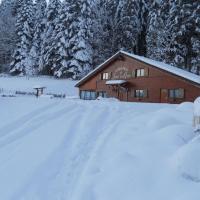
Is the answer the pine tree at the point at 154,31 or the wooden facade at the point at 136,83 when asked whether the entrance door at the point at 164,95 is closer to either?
the wooden facade at the point at 136,83

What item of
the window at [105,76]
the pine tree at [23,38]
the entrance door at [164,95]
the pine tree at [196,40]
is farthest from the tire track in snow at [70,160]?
the pine tree at [23,38]

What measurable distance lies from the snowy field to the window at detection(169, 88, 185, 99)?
2183 cm

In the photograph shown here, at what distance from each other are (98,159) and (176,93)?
27014 mm

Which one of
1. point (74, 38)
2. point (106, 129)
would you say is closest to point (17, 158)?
point (106, 129)

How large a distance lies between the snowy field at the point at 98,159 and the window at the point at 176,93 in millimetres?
21834

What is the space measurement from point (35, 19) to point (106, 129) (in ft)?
170

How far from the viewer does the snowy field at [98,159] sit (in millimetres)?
6145

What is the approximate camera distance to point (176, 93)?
33938 millimetres

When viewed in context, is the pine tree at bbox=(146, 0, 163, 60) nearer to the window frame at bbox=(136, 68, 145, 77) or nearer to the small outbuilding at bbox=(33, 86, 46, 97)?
the window frame at bbox=(136, 68, 145, 77)

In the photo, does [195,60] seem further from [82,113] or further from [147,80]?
[82,113]

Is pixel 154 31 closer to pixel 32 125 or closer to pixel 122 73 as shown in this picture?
pixel 122 73

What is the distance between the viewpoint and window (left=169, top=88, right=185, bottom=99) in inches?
1309

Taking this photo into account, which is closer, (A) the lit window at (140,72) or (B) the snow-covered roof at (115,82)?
(A) the lit window at (140,72)

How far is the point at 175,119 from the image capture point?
35.6 ft
